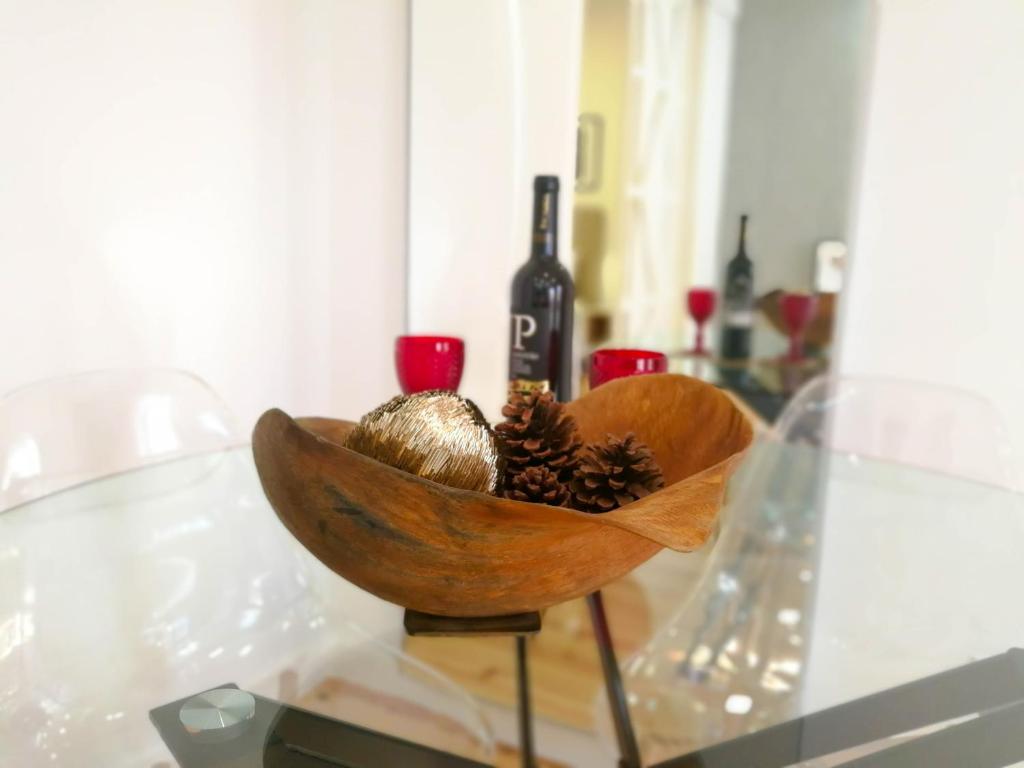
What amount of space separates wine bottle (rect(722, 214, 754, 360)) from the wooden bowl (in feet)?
3.21

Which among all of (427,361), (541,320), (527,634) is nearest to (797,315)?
(541,320)

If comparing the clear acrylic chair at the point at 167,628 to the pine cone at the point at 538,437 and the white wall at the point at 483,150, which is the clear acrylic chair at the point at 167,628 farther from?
the white wall at the point at 483,150

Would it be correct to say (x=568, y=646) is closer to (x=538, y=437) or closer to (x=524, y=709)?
(x=524, y=709)

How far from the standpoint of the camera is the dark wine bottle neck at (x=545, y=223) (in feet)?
3.34

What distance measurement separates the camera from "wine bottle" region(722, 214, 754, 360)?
146cm

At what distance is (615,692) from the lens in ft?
2.95

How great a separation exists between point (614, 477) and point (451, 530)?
20cm

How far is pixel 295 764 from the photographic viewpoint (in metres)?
0.59

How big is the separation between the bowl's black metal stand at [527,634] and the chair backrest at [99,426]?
54 centimetres

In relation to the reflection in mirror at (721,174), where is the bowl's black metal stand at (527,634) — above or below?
below

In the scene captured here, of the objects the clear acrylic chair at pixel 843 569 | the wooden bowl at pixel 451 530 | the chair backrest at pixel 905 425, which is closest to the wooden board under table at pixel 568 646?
the clear acrylic chair at pixel 843 569

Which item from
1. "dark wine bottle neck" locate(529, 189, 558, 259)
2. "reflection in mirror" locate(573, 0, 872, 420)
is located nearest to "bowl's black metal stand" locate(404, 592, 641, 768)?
"dark wine bottle neck" locate(529, 189, 558, 259)

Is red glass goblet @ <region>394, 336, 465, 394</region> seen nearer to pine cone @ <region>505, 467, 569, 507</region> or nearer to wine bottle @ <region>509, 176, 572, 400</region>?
wine bottle @ <region>509, 176, 572, 400</region>

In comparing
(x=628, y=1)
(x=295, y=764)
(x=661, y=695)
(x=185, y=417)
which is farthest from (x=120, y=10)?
(x=661, y=695)
